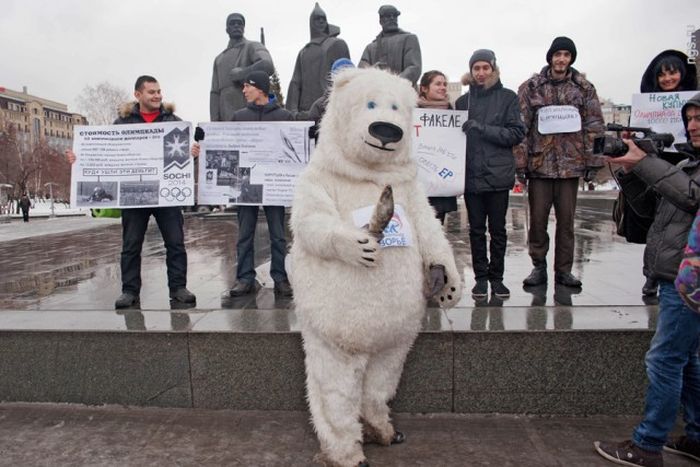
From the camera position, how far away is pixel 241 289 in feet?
16.0

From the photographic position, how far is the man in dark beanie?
4.61 m

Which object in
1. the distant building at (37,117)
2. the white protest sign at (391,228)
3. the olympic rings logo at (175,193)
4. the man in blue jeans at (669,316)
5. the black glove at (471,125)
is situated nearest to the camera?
the man in blue jeans at (669,316)

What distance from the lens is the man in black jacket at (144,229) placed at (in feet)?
15.2

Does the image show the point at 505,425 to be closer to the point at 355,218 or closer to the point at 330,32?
the point at 355,218

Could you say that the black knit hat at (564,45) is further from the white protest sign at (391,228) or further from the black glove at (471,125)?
the white protest sign at (391,228)

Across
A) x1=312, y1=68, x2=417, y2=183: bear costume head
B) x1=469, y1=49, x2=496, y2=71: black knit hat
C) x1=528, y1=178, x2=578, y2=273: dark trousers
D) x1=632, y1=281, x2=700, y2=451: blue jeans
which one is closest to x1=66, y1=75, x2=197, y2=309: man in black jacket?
x1=312, y1=68, x2=417, y2=183: bear costume head

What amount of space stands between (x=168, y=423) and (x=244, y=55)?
4014 millimetres

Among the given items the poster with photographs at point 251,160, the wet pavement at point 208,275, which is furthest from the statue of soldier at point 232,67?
the wet pavement at point 208,275

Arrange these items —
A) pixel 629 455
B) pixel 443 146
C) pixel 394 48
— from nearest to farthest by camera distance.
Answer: pixel 629 455
pixel 443 146
pixel 394 48

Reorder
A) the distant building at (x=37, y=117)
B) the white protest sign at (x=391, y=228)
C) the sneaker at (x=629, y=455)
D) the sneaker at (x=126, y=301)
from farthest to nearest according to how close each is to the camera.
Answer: the distant building at (x=37, y=117)
the sneaker at (x=126, y=301)
the white protest sign at (x=391, y=228)
the sneaker at (x=629, y=455)

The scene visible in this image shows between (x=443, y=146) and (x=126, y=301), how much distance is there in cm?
304

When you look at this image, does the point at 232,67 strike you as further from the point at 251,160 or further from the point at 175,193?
the point at 175,193

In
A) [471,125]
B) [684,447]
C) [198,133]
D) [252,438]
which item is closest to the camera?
[684,447]

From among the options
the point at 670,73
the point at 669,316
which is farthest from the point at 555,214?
the point at 669,316
